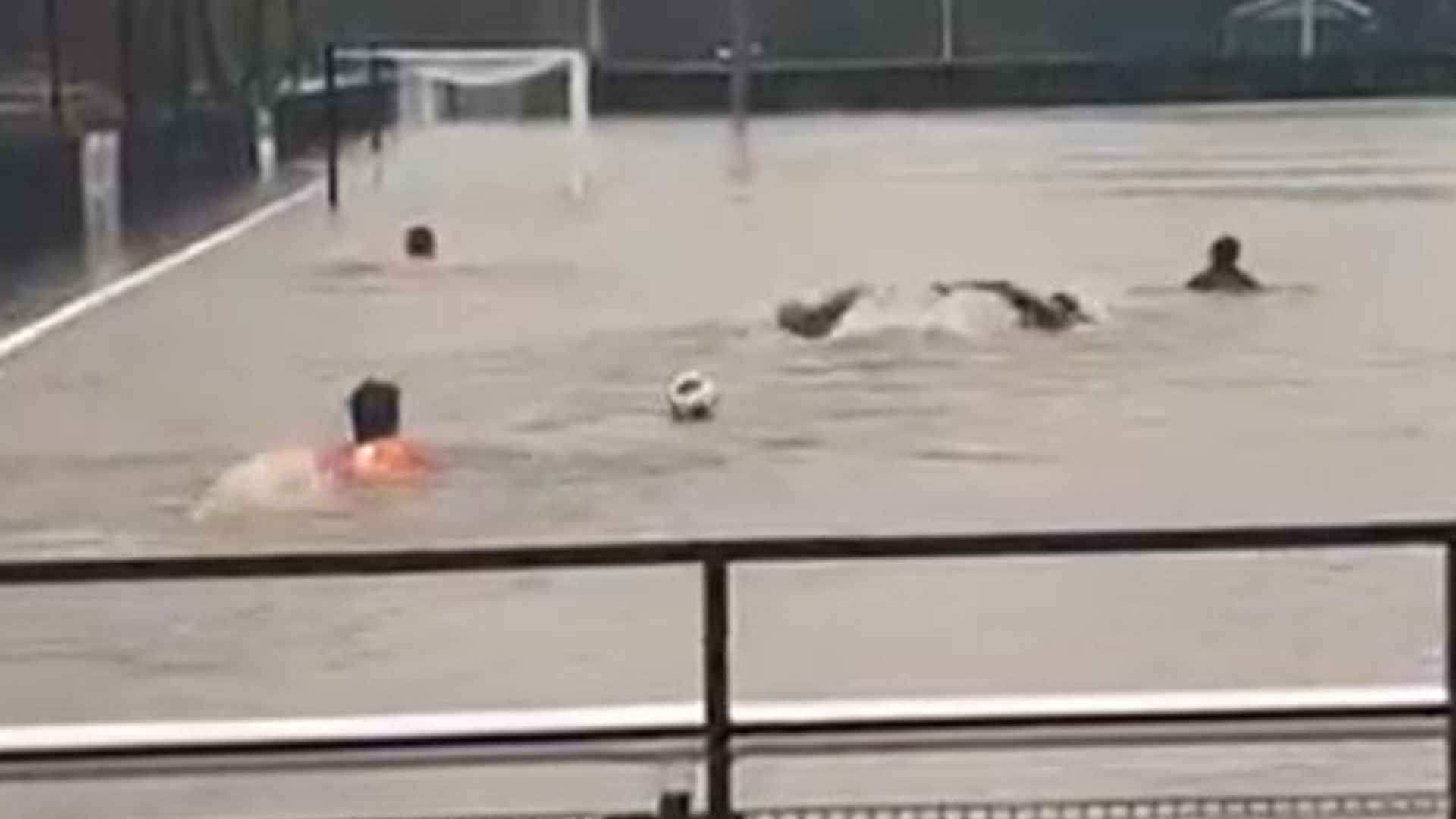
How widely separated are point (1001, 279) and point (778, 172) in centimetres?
1312

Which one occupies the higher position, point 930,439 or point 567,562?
point 567,562

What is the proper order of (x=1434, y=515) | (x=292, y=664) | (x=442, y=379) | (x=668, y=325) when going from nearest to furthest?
(x=292, y=664) < (x=1434, y=515) < (x=442, y=379) < (x=668, y=325)

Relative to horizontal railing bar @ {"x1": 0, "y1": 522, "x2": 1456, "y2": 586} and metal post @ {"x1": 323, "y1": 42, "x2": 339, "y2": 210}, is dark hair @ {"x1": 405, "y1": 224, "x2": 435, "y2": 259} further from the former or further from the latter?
horizontal railing bar @ {"x1": 0, "y1": 522, "x2": 1456, "y2": 586}

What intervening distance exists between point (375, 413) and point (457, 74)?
2999cm

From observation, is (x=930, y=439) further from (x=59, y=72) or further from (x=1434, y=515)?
(x=59, y=72)

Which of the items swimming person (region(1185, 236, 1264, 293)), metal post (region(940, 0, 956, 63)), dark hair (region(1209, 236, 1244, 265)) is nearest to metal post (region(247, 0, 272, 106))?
dark hair (region(1209, 236, 1244, 265))

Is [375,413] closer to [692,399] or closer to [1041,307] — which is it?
[692,399]

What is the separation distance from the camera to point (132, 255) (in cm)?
2194

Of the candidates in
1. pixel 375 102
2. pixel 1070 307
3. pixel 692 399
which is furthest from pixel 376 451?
pixel 375 102

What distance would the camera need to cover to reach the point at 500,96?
47.1 meters

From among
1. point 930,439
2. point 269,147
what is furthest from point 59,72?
point 930,439

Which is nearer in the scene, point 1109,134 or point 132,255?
point 132,255

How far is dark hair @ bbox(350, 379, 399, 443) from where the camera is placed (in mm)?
10781

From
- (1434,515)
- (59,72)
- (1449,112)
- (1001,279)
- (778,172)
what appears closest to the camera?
(1434,515)
